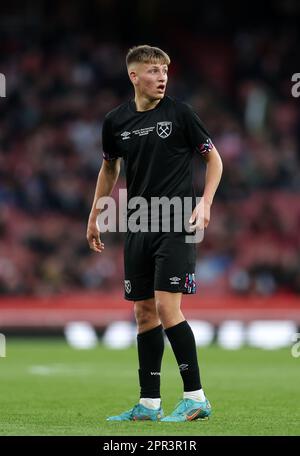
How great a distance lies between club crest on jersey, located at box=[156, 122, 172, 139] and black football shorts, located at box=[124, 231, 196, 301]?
1.97 ft

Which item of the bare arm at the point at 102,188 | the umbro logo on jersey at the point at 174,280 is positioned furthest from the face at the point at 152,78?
the umbro logo on jersey at the point at 174,280

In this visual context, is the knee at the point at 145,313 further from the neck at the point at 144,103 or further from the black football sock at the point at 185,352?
the neck at the point at 144,103

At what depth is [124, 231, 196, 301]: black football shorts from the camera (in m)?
6.80

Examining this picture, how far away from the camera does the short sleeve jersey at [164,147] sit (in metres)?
6.91

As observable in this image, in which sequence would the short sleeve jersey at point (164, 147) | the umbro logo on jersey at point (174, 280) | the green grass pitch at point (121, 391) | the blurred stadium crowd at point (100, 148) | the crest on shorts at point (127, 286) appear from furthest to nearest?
the blurred stadium crowd at point (100, 148)
the crest on shorts at point (127, 286)
the short sleeve jersey at point (164, 147)
the umbro logo on jersey at point (174, 280)
the green grass pitch at point (121, 391)

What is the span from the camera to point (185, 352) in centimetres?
685

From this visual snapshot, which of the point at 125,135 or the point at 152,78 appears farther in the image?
the point at 125,135

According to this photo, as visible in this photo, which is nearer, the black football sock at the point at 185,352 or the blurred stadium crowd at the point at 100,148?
the black football sock at the point at 185,352

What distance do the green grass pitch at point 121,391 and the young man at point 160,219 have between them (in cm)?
33

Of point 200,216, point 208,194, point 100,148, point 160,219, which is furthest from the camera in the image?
point 100,148

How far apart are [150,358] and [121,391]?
236 centimetres

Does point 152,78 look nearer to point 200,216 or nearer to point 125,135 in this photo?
point 125,135

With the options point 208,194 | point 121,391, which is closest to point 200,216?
point 208,194

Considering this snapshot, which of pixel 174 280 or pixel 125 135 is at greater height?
pixel 125 135
